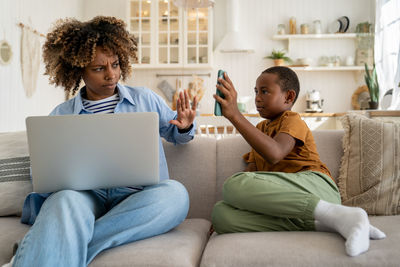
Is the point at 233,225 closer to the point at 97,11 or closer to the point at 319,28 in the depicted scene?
the point at 319,28

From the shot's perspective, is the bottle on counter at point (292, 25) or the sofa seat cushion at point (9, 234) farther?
the bottle on counter at point (292, 25)

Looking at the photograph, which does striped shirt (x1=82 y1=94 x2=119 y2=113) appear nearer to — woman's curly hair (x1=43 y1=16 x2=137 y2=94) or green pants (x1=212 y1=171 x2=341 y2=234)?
woman's curly hair (x1=43 y1=16 x2=137 y2=94)

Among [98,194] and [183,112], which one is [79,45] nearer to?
[183,112]

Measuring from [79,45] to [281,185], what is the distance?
98 cm

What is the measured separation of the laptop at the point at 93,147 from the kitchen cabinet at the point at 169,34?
12.8 ft

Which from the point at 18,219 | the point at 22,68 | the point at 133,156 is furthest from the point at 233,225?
the point at 22,68

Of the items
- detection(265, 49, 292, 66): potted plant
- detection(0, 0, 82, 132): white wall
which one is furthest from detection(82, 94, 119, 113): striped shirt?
detection(265, 49, 292, 66): potted plant

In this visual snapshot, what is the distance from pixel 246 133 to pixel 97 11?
14.6ft

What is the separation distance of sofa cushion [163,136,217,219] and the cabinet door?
337 centimetres

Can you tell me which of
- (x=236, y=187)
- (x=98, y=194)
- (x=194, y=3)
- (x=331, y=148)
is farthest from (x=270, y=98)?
(x=194, y=3)

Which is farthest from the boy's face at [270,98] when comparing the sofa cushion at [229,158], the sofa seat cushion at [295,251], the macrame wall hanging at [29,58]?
the macrame wall hanging at [29,58]

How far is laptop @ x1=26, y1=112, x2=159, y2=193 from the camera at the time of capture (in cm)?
125

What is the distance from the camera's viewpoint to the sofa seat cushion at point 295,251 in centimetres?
112

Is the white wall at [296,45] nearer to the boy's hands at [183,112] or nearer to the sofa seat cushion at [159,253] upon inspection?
the boy's hands at [183,112]
